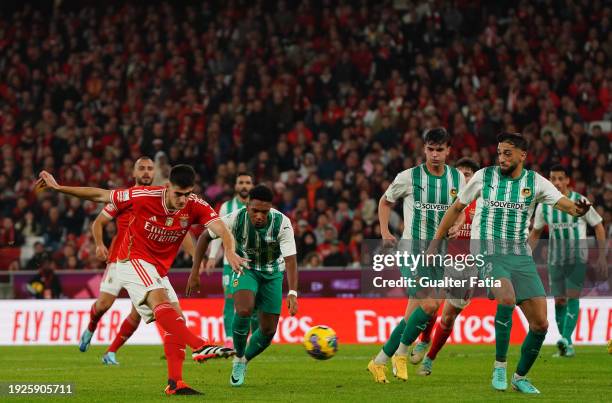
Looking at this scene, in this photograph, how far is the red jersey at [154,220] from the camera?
10211mm

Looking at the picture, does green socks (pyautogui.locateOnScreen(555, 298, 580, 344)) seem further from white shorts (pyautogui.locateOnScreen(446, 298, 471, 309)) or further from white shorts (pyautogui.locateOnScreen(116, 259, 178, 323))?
white shorts (pyautogui.locateOnScreen(116, 259, 178, 323))

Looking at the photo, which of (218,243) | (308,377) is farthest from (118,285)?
(308,377)

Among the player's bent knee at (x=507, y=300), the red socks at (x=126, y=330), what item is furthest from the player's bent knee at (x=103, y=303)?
the player's bent knee at (x=507, y=300)

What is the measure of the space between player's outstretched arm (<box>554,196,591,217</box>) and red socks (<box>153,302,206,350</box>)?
3365mm

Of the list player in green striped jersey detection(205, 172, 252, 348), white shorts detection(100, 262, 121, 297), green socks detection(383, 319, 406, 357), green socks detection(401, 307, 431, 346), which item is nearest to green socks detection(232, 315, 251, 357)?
green socks detection(383, 319, 406, 357)

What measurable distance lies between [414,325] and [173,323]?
2729mm

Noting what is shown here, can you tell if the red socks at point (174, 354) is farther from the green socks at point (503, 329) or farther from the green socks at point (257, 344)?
the green socks at point (503, 329)

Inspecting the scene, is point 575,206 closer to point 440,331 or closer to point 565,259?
point 440,331

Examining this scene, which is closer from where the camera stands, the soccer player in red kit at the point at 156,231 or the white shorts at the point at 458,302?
the soccer player in red kit at the point at 156,231

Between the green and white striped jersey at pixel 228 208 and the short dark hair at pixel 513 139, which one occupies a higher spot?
the short dark hair at pixel 513 139

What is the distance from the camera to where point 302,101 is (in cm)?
2481

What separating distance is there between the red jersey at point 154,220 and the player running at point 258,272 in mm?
365

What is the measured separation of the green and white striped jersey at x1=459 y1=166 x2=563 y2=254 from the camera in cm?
1009

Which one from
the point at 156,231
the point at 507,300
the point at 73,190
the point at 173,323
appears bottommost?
the point at 173,323
